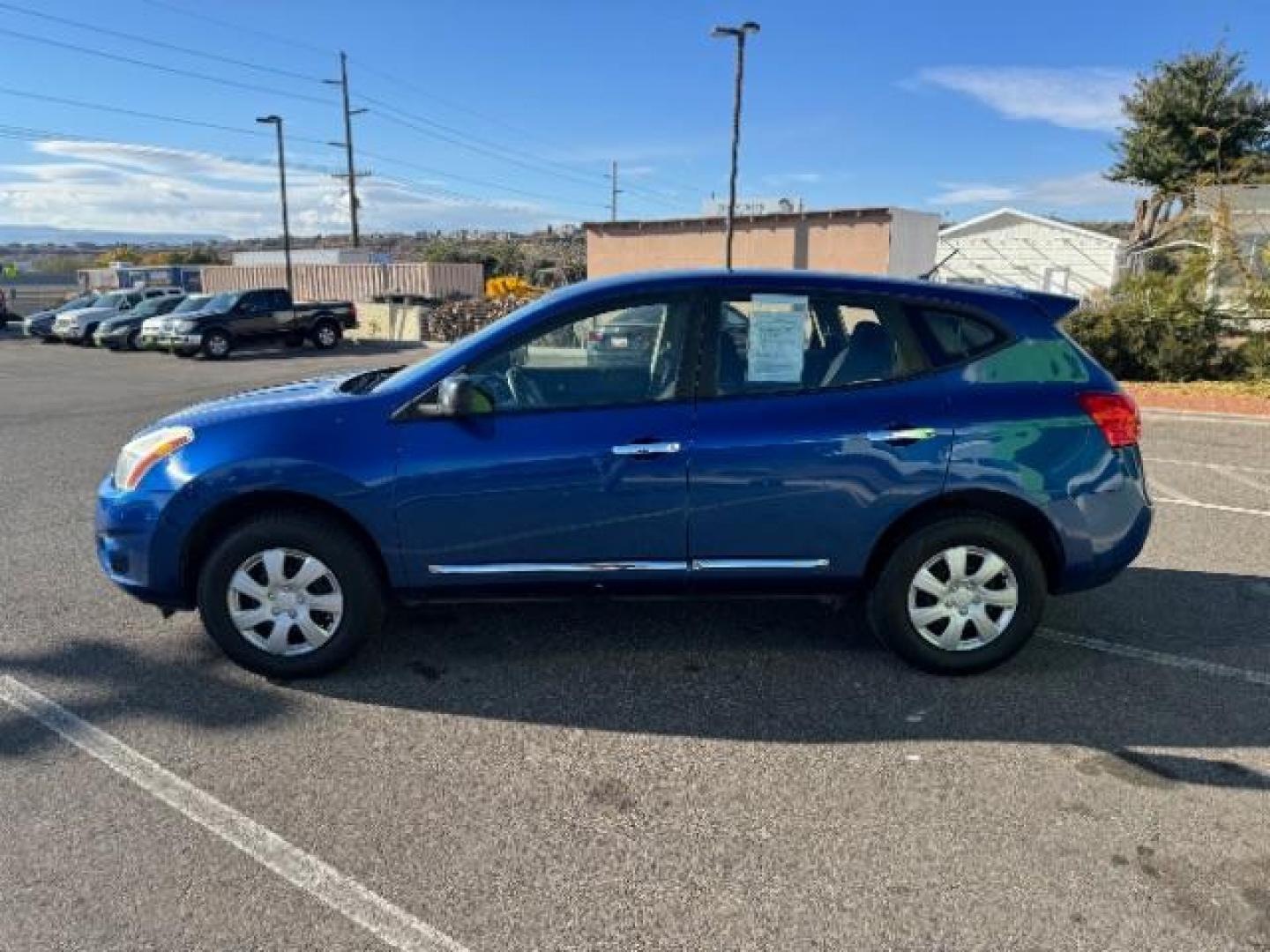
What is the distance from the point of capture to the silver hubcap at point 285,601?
3.55 meters

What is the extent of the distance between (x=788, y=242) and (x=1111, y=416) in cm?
2996

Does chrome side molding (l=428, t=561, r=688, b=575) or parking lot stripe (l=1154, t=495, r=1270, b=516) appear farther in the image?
parking lot stripe (l=1154, t=495, r=1270, b=516)

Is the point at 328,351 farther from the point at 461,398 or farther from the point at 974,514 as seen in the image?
the point at 974,514

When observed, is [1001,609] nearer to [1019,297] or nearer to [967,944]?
[1019,297]

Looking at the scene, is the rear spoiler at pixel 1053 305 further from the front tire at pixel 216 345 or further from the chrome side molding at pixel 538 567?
the front tire at pixel 216 345

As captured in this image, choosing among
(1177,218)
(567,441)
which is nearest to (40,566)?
(567,441)

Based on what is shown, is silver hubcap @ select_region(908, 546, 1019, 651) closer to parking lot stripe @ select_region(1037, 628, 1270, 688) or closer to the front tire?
parking lot stripe @ select_region(1037, 628, 1270, 688)

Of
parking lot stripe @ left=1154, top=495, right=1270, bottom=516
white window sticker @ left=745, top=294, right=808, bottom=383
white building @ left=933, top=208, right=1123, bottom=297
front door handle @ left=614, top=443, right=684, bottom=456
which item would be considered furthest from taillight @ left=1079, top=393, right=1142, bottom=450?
white building @ left=933, top=208, right=1123, bottom=297

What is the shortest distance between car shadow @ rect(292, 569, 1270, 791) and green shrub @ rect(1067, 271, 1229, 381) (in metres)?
9.99

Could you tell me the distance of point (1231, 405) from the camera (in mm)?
11172

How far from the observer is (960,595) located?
12.0ft

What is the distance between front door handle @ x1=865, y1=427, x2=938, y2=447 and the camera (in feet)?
11.5

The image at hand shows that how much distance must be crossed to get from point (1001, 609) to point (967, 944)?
5.52 ft

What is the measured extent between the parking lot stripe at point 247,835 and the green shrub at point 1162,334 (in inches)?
528
